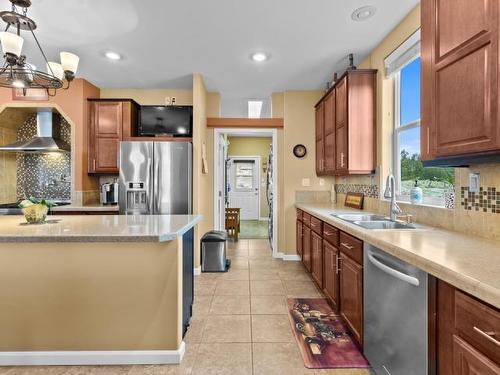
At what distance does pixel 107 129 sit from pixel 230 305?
2933mm

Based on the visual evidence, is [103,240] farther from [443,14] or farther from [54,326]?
[443,14]

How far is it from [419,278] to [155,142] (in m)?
3.17

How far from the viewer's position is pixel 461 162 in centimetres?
147

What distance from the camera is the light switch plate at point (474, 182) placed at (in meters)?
1.66

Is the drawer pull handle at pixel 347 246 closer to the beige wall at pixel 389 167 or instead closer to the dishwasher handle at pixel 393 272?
the dishwasher handle at pixel 393 272

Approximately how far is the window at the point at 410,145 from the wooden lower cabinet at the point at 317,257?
0.90 metres

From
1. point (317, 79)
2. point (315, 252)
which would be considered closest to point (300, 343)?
point (315, 252)

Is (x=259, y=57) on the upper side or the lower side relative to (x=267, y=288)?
upper

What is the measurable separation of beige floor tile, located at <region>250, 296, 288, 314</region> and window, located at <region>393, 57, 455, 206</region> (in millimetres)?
1539

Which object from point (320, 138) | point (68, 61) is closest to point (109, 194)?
point (68, 61)

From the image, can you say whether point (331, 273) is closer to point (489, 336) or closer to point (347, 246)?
point (347, 246)

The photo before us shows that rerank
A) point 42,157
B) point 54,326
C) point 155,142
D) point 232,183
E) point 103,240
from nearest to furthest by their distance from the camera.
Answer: point 103,240
point 54,326
point 155,142
point 42,157
point 232,183

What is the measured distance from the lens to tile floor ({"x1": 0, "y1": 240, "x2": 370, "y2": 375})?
5.86 feet

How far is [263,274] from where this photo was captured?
363 cm
